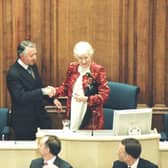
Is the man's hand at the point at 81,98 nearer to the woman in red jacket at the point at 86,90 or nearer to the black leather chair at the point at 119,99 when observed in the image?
the woman in red jacket at the point at 86,90

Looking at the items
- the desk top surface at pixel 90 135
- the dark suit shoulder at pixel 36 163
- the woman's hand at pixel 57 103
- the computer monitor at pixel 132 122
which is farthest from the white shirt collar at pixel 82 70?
the dark suit shoulder at pixel 36 163

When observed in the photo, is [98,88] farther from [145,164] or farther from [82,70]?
[145,164]

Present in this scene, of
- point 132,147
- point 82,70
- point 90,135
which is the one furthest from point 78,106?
point 132,147

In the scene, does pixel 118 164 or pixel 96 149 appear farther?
pixel 96 149

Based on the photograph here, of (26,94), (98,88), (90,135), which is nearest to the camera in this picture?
(90,135)

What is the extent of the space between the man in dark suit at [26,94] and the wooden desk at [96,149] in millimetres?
1018

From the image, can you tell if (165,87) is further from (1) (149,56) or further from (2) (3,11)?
(2) (3,11)

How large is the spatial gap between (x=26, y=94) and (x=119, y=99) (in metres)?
0.99

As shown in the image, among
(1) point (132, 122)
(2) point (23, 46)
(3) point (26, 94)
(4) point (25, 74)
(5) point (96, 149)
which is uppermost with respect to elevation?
(2) point (23, 46)

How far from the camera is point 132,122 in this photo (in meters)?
6.33

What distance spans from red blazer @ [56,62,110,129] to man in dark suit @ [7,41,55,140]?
204mm

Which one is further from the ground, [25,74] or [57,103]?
[25,74]

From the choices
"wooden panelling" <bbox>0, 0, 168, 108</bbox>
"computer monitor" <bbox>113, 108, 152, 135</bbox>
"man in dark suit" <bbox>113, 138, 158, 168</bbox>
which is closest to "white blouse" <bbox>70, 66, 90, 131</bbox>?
"computer monitor" <bbox>113, 108, 152, 135</bbox>

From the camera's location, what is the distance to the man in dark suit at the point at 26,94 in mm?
7246
